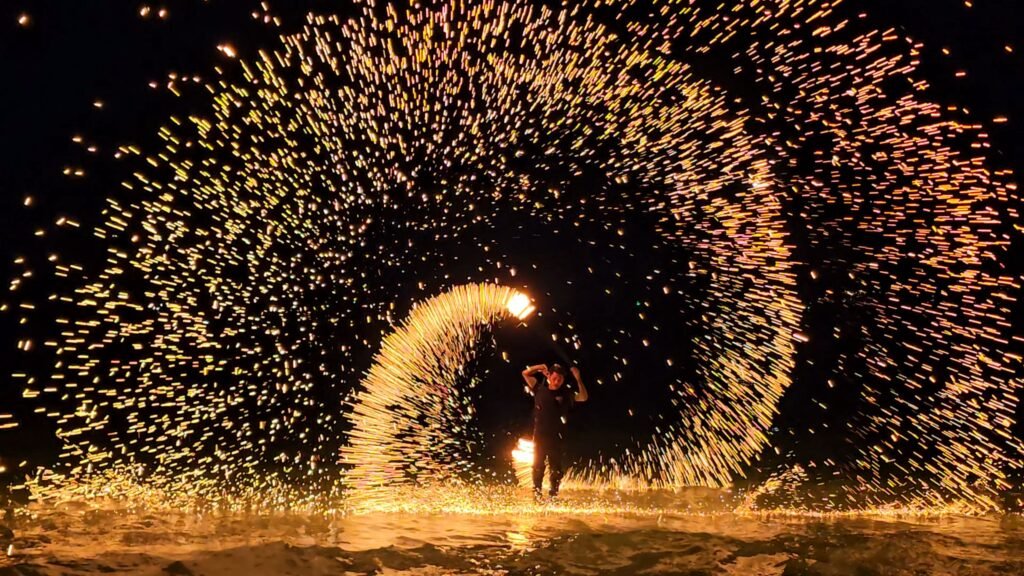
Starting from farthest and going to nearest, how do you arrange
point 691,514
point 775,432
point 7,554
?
point 775,432, point 691,514, point 7,554

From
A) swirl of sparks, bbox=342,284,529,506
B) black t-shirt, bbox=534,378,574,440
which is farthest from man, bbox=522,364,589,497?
swirl of sparks, bbox=342,284,529,506

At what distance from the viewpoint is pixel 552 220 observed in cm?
1377

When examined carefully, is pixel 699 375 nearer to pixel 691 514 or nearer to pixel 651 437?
pixel 651 437

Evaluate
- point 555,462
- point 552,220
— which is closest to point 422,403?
point 555,462

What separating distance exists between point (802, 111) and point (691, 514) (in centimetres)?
620

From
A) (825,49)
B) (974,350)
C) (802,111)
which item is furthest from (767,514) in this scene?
(974,350)

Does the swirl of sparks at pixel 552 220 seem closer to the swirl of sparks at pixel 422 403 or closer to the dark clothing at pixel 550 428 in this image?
the swirl of sparks at pixel 422 403

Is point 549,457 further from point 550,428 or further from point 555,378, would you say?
point 555,378

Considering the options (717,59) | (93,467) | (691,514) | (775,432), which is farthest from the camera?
(775,432)

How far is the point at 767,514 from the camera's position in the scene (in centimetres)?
828

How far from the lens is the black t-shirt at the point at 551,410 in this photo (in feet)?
29.0

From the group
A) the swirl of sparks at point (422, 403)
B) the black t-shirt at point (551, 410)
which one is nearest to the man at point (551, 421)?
the black t-shirt at point (551, 410)

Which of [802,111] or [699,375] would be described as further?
[699,375]

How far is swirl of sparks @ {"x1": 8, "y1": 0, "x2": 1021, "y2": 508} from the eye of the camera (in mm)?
10109
